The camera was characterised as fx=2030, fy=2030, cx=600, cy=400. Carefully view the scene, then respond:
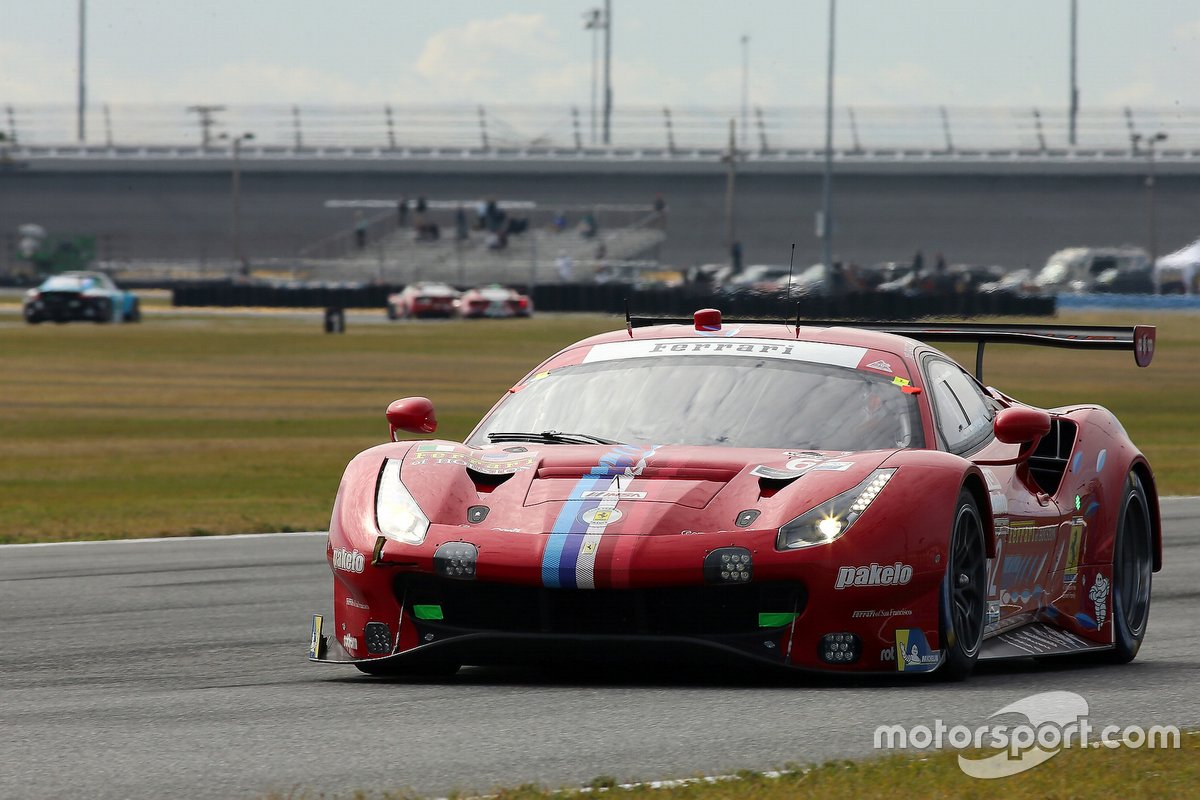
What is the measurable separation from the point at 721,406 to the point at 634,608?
1148mm

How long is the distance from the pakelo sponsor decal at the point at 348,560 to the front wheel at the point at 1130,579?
9.26ft

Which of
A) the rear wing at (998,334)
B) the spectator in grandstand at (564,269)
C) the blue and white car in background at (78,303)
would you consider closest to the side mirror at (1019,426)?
the rear wing at (998,334)

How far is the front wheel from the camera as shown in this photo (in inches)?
298

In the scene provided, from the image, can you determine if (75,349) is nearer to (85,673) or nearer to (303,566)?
(303,566)

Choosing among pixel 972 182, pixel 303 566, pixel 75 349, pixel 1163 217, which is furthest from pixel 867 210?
pixel 303 566

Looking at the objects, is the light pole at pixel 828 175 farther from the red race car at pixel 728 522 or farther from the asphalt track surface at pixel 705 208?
the red race car at pixel 728 522

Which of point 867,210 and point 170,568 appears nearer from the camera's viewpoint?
point 170,568

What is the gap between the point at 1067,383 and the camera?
32.3 metres

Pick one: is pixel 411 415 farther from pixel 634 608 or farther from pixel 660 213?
pixel 660 213

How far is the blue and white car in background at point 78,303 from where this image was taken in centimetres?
4962

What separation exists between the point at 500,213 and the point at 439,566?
76888 millimetres

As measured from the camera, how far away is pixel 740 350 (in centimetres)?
730

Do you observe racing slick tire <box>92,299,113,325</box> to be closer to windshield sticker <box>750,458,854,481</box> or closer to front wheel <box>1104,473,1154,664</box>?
front wheel <box>1104,473,1154,664</box>

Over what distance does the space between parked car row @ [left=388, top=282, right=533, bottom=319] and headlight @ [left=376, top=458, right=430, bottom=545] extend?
165ft
